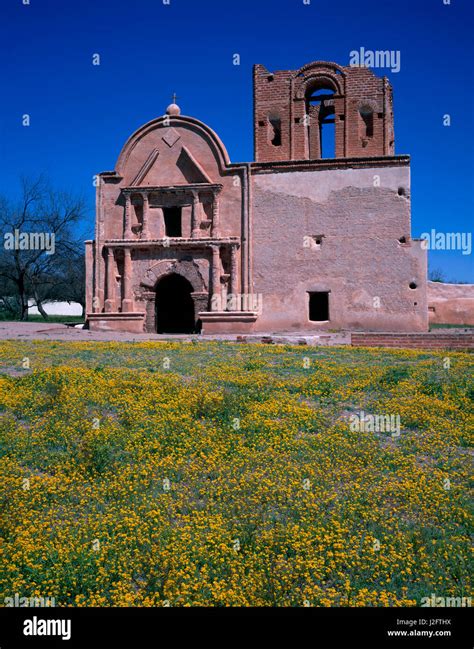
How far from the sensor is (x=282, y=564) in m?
4.01

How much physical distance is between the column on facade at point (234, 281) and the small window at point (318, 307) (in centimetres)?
318

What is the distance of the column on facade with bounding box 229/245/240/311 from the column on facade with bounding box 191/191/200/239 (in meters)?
1.80

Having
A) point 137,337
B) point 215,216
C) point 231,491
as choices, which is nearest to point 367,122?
point 215,216

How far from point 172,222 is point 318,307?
7726 mm

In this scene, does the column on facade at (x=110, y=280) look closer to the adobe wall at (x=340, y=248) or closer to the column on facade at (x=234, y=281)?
the column on facade at (x=234, y=281)

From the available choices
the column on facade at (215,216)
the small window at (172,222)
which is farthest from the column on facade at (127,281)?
the column on facade at (215,216)

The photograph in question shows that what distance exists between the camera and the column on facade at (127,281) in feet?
76.8

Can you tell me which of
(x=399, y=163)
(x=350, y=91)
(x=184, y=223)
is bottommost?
(x=184, y=223)

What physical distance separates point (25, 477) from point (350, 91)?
2252 cm

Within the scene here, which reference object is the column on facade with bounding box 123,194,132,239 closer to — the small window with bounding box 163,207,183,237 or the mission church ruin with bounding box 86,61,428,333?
the mission church ruin with bounding box 86,61,428,333

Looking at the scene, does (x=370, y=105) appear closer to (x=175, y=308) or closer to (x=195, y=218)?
(x=195, y=218)

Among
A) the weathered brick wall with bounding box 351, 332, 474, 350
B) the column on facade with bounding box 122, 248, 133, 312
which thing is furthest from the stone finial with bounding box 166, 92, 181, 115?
the weathered brick wall with bounding box 351, 332, 474, 350
